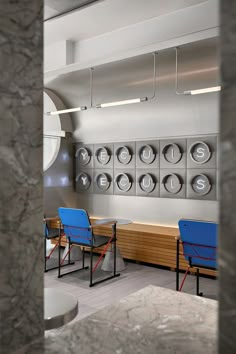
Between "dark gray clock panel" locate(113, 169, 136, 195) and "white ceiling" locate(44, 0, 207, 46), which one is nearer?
"white ceiling" locate(44, 0, 207, 46)

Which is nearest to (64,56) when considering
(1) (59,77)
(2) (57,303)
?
(1) (59,77)

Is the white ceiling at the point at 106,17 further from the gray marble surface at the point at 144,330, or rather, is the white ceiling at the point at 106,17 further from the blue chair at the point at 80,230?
the gray marble surface at the point at 144,330

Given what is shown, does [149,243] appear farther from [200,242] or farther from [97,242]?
[200,242]

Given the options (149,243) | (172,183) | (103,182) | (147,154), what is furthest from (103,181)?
(149,243)

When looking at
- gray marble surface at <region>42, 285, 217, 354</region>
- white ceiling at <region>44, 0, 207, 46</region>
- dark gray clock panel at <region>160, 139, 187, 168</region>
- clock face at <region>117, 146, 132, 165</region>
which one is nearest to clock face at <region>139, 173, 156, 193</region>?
dark gray clock panel at <region>160, 139, 187, 168</region>

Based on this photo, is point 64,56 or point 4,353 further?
point 64,56

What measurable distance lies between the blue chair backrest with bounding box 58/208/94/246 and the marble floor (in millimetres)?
594

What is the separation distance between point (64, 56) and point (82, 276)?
4344 millimetres

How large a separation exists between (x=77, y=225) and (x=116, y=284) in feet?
3.24

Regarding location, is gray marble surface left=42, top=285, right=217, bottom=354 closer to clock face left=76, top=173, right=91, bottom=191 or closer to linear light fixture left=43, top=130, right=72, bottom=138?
clock face left=76, top=173, right=91, bottom=191

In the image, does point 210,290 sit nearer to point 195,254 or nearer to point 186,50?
point 195,254

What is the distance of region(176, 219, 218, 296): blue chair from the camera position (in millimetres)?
3514

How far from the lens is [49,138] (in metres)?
7.18

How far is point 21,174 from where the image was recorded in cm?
110
